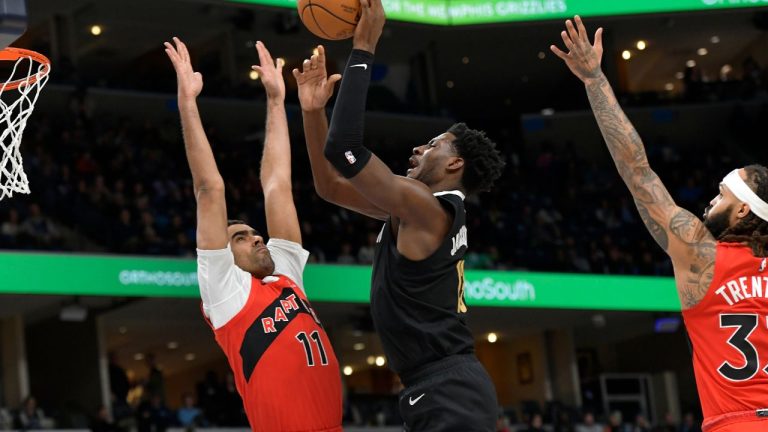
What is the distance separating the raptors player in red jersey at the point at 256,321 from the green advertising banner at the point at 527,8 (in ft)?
53.7

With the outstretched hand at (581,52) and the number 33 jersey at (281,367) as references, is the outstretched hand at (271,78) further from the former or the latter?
the outstretched hand at (581,52)

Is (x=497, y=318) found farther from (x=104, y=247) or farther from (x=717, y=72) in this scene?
(x=717, y=72)

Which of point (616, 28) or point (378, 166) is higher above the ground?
point (616, 28)

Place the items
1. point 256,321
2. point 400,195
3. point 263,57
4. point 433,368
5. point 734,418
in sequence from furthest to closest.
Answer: point 263,57, point 256,321, point 433,368, point 400,195, point 734,418

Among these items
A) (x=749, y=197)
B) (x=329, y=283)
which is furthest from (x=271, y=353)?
(x=329, y=283)

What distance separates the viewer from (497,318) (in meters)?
23.7

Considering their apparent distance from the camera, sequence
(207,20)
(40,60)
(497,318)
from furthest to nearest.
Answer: (207,20)
(497,318)
(40,60)

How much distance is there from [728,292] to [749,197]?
14.1 inches

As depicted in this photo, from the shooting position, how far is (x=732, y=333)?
454cm

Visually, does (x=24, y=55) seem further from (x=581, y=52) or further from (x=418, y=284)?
(x=581, y=52)

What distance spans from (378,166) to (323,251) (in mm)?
15825

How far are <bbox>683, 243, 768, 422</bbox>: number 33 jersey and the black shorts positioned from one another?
2.65 feet

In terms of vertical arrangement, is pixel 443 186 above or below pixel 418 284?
above

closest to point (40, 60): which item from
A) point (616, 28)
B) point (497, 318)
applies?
point (497, 318)
